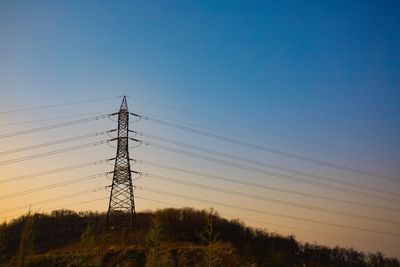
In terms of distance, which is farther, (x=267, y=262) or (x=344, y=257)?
(x=344, y=257)

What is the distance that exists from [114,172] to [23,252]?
15.5 m

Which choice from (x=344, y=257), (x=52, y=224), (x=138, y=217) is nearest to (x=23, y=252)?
(x=138, y=217)

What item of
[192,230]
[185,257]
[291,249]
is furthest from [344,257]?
[185,257]

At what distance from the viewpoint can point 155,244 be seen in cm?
2794

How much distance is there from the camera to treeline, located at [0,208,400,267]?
3034cm

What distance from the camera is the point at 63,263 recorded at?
50.8m

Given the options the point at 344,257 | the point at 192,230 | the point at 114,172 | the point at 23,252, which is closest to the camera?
the point at 23,252

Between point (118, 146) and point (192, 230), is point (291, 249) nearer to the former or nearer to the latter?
point (192, 230)

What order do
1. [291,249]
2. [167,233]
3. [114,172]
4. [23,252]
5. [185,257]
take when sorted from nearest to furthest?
[23,252]
[114,172]
[185,257]
[167,233]
[291,249]

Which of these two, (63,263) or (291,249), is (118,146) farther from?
(291,249)

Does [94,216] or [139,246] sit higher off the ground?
[94,216]

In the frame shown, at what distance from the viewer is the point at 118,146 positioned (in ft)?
150

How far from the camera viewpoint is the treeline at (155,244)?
99.5ft

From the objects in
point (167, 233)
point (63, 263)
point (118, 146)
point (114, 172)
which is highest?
point (118, 146)
